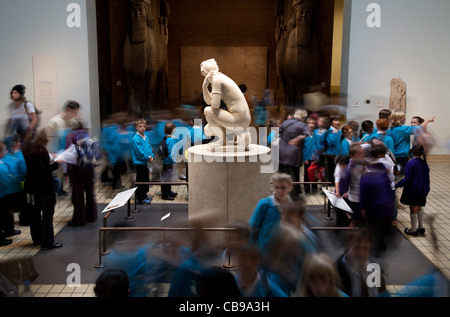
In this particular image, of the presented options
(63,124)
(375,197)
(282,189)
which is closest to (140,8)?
(63,124)

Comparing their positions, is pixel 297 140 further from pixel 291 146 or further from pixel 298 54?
pixel 298 54

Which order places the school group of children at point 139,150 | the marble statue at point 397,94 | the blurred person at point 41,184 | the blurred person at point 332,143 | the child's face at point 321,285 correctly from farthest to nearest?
the marble statue at point 397,94
the blurred person at point 332,143
the school group of children at point 139,150
the blurred person at point 41,184
the child's face at point 321,285

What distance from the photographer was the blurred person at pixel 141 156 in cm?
809

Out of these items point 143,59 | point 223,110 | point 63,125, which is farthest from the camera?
point 143,59

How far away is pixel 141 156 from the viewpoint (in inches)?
321

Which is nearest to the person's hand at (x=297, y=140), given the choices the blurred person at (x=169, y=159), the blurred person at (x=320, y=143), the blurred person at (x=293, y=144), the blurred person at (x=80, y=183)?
the blurred person at (x=293, y=144)

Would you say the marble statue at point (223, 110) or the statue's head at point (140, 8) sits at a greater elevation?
the statue's head at point (140, 8)

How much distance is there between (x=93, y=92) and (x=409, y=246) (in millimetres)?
8384

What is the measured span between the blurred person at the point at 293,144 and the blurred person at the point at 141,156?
2316mm

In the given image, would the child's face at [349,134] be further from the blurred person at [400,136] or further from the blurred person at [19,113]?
the blurred person at [19,113]

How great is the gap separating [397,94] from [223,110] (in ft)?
22.9

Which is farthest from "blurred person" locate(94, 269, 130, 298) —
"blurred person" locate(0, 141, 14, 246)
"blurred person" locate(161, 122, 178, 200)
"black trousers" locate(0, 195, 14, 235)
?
"blurred person" locate(161, 122, 178, 200)

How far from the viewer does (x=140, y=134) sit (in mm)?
8141
